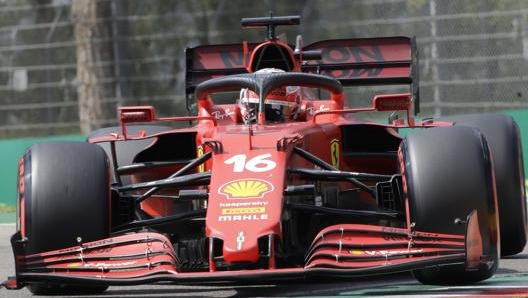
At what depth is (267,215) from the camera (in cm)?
714

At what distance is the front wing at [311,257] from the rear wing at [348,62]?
3413 millimetres

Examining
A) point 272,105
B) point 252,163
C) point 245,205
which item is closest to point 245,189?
point 245,205

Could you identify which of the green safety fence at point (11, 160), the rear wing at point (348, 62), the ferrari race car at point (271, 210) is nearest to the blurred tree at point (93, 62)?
the green safety fence at point (11, 160)

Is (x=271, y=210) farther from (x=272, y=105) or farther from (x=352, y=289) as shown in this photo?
(x=272, y=105)

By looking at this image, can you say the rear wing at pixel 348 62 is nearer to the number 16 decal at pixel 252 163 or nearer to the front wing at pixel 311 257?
the number 16 decal at pixel 252 163

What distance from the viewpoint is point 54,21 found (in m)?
18.4

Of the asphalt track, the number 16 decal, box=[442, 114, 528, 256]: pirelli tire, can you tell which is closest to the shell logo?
the number 16 decal

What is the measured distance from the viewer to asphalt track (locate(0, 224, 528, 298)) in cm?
736

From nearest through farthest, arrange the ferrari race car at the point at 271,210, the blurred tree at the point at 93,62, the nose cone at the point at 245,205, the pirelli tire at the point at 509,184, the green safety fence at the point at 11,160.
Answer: the nose cone at the point at 245,205 → the ferrari race car at the point at 271,210 → the pirelli tire at the point at 509,184 → the green safety fence at the point at 11,160 → the blurred tree at the point at 93,62

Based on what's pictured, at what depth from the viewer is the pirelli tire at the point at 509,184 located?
8.91 metres

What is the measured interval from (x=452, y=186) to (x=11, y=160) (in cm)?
1077

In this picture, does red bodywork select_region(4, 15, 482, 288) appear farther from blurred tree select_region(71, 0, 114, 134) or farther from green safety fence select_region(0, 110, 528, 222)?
blurred tree select_region(71, 0, 114, 134)

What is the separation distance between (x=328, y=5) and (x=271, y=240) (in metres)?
10.7

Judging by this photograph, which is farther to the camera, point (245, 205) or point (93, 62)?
point (93, 62)
